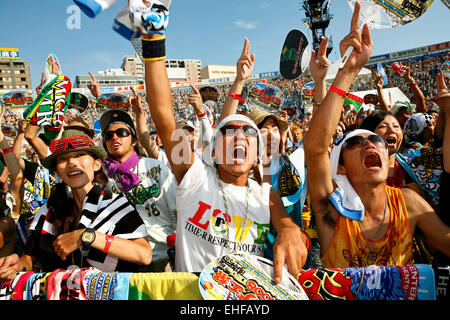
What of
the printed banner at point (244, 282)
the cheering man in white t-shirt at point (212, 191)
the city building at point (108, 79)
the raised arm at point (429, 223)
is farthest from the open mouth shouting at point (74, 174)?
the city building at point (108, 79)

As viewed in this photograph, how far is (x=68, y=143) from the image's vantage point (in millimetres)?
1864

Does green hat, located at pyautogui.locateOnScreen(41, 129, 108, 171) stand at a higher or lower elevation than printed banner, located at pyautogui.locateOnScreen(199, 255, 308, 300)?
higher

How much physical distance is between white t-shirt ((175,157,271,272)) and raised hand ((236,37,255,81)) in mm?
1400

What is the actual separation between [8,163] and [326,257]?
9.76ft

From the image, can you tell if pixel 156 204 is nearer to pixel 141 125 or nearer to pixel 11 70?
pixel 141 125

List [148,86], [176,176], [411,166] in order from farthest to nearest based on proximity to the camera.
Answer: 1. [411,166]
2. [176,176]
3. [148,86]

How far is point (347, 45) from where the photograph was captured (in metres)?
1.79

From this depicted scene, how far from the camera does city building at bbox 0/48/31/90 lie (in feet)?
251

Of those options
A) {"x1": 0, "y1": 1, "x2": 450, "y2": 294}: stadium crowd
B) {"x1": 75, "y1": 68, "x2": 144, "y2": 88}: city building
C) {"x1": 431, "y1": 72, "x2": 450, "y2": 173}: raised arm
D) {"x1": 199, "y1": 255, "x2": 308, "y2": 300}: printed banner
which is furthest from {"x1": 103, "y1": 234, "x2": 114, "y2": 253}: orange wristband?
{"x1": 75, "y1": 68, "x2": 144, "y2": 88}: city building

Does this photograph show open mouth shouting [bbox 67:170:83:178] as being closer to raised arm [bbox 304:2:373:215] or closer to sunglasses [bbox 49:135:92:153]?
sunglasses [bbox 49:135:92:153]

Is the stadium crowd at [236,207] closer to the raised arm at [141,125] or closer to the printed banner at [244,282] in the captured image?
the printed banner at [244,282]

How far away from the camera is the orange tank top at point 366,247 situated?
1631 millimetres
